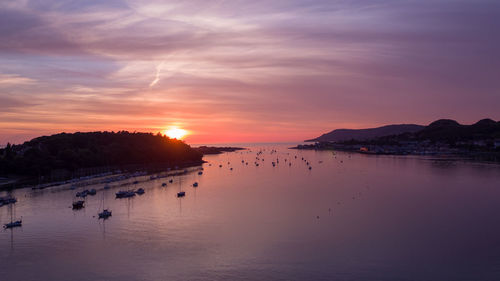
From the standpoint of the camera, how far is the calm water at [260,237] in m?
22.9

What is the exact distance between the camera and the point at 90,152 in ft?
269

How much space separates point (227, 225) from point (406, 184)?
39312 millimetres

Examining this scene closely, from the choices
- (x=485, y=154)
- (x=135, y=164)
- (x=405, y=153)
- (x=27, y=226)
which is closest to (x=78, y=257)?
(x=27, y=226)

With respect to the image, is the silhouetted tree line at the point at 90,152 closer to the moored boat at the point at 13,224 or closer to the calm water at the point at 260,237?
the calm water at the point at 260,237

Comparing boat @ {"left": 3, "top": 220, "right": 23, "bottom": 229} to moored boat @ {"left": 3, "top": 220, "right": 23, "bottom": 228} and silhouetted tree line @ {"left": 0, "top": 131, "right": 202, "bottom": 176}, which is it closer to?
moored boat @ {"left": 3, "top": 220, "right": 23, "bottom": 228}

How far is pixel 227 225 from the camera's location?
1350 inches

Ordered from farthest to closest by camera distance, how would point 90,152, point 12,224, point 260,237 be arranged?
1. point 90,152
2. point 12,224
3. point 260,237

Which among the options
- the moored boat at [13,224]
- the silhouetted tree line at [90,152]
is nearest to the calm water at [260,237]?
the moored boat at [13,224]

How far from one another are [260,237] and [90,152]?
63.7m

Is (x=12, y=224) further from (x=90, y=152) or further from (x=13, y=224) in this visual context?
(x=90, y=152)

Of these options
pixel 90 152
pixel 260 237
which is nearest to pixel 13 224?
pixel 260 237

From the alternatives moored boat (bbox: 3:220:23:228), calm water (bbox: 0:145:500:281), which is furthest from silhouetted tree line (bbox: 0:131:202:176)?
moored boat (bbox: 3:220:23:228)

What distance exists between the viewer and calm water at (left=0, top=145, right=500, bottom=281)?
75.1 feet

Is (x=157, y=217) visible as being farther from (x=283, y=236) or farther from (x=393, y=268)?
(x=393, y=268)
